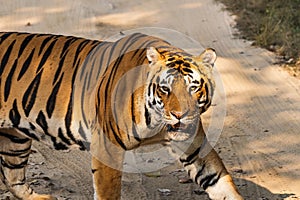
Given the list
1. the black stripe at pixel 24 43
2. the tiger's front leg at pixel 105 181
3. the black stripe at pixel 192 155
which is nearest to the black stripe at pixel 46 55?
the black stripe at pixel 24 43

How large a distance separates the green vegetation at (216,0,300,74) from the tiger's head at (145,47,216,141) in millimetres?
3901

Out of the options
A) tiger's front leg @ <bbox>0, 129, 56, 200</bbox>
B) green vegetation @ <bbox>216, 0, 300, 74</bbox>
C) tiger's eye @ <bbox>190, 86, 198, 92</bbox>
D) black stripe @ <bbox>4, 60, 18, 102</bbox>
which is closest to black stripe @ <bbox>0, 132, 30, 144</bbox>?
tiger's front leg @ <bbox>0, 129, 56, 200</bbox>

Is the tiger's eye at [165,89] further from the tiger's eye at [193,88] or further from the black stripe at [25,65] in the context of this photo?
the black stripe at [25,65]

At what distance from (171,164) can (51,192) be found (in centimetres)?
90

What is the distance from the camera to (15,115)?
13.4 ft

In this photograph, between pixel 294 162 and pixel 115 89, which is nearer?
pixel 115 89

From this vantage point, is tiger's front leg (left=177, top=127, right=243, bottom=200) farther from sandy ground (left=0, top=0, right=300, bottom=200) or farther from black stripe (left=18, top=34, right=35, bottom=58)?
black stripe (left=18, top=34, right=35, bottom=58)

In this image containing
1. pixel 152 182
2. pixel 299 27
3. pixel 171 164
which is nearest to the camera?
pixel 152 182

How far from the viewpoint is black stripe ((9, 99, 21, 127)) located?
4.09 m

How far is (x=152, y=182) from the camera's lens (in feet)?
16.3

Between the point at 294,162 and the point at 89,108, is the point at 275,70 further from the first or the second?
the point at 89,108

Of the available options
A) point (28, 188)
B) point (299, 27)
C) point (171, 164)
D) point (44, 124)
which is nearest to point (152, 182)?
point (171, 164)

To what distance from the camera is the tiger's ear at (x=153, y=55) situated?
3.50m

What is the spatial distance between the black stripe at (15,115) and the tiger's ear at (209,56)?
1.10m
